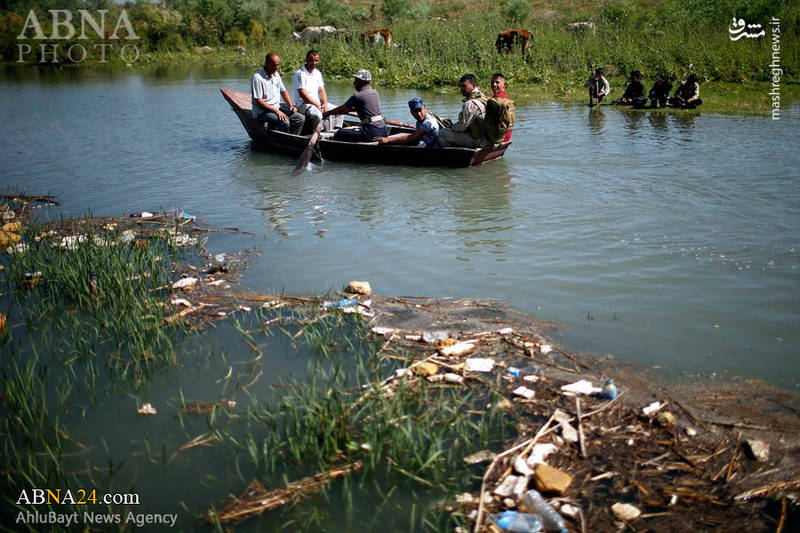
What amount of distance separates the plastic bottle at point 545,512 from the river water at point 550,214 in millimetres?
1870

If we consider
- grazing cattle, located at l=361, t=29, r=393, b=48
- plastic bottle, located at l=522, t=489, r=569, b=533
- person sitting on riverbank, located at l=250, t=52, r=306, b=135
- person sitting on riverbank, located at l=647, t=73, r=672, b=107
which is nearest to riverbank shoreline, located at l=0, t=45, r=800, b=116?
person sitting on riverbank, located at l=647, t=73, r=672, b=107

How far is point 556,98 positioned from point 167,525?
17.7m

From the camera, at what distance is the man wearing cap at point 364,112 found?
1073 centimetres

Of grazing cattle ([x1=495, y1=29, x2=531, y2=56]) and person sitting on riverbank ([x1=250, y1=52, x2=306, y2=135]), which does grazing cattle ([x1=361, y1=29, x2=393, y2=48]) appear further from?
person sitting on riverbank ([x1=250, y1=52, x2=306, y2=135])

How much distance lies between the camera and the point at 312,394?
150 inches

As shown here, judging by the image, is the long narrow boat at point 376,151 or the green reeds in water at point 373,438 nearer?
the green reeds in water at point 373,438

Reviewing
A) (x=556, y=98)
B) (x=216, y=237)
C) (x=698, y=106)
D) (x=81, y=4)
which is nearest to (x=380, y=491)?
(x=216, y=237)

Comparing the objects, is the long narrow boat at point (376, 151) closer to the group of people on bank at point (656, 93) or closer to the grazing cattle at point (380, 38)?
the group of people on bank at point (656, 93)

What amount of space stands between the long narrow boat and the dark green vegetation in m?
5.61

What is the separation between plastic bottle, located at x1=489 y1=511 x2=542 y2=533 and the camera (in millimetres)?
3002

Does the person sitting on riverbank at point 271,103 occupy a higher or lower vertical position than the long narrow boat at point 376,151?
higher

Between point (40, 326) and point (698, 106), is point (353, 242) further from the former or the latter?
point (698, 106)

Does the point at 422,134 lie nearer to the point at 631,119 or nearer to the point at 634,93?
the point at 631,119

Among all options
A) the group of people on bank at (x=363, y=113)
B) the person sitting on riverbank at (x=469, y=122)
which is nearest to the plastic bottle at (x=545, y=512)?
the group of people on bank at (x=363, y=113)
